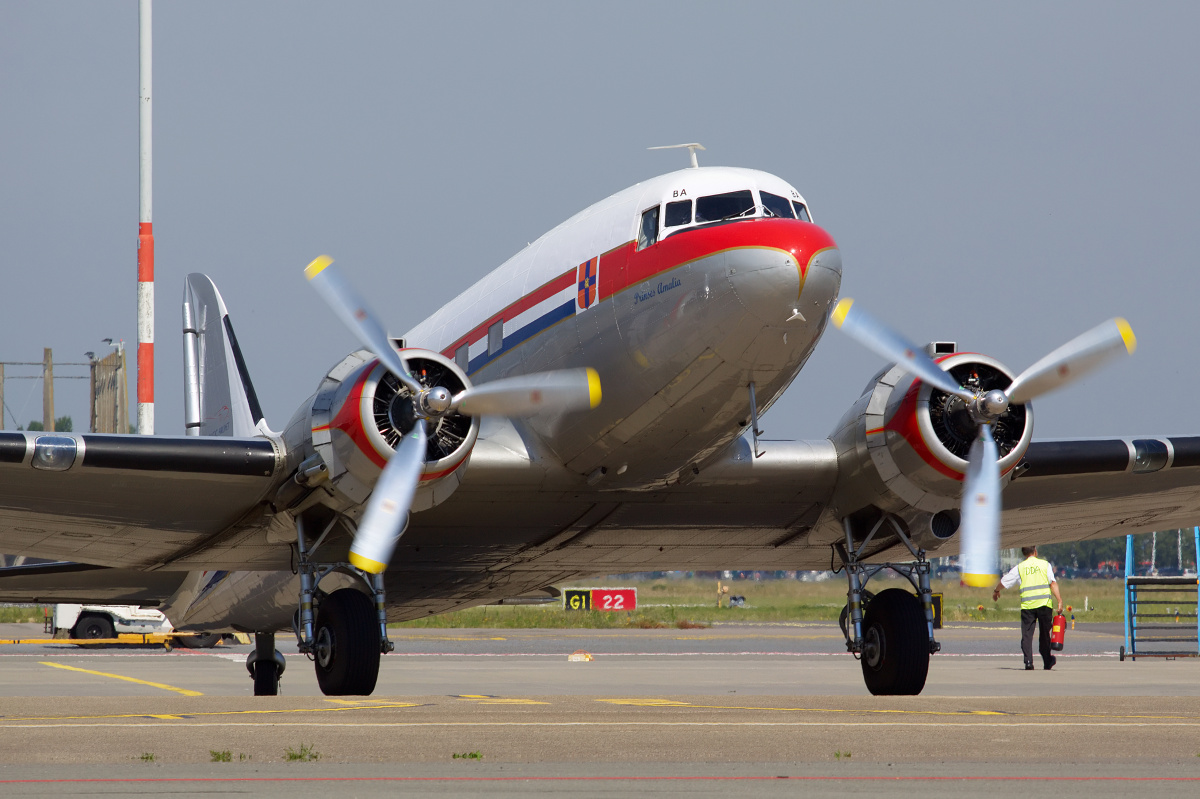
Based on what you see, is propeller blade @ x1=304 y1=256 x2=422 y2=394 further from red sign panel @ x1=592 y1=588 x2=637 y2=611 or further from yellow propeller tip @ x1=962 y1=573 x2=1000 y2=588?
red sign panel @ x1=592 y1=588 x2=637 y2=611

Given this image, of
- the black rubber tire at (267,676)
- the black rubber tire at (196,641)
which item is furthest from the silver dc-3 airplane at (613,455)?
the black rubber tire at (196,641)

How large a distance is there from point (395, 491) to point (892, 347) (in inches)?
192

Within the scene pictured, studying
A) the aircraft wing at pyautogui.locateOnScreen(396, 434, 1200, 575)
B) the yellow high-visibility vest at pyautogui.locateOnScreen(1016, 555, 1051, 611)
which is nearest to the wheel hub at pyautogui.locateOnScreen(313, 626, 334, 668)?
the aircraft wing at pyautogui.locateOnScreen(396, 434, 1200, 575)

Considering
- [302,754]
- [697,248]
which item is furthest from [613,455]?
[302,754]

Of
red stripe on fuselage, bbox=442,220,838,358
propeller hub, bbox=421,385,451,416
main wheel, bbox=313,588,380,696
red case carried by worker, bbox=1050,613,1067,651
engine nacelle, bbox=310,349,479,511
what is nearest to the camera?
red stripe on fuselage, bbox=442,220,838,358

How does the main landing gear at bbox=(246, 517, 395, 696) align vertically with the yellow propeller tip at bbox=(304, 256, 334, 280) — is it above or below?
below

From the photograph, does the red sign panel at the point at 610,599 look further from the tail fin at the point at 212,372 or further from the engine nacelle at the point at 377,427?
the engine nacelle at the point at 377,427

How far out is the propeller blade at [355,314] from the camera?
452 inches

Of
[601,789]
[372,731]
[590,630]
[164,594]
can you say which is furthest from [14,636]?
[601,789]

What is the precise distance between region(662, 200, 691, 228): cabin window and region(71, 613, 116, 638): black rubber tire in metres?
26.2

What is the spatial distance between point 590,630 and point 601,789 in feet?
122

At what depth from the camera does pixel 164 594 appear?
17078mm

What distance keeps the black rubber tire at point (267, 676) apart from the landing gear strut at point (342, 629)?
17.6ft

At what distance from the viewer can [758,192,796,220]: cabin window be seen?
1169cm
